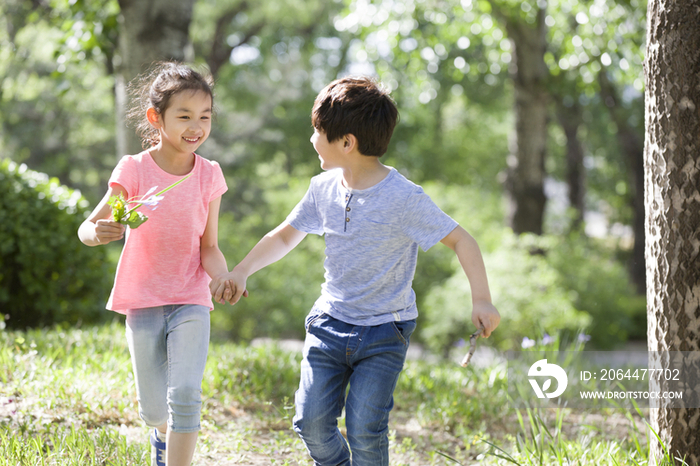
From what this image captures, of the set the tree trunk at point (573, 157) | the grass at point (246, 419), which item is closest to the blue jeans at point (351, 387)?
the grass at point (246, 419)

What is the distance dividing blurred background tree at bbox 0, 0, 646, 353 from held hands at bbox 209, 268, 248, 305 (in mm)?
1268

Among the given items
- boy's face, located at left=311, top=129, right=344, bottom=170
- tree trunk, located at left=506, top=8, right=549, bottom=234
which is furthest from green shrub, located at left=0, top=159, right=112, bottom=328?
tree trunk, located at left=506, top=8, right=549, bottom=234

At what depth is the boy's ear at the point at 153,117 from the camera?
247 cm

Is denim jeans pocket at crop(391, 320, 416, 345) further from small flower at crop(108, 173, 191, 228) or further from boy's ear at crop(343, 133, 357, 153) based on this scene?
small flower at crop(108, 173, 191, 228)

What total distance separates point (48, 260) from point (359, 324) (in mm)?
4285

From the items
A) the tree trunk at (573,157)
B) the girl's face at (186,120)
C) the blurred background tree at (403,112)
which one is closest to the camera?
the girl's face at (186,120)

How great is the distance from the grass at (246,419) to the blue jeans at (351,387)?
66cm

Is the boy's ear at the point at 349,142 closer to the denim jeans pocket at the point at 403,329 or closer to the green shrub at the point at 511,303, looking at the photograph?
the denim jeans pocket at the point at 403,329

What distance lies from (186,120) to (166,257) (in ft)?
1.83

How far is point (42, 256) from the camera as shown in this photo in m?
5.49

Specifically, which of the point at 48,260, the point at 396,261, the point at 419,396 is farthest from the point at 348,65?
the point at 396,261

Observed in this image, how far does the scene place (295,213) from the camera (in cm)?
254

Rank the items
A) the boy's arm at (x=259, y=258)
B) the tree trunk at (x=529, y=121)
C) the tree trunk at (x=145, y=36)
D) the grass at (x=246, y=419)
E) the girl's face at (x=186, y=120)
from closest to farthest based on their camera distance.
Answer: the boy's arm at (x=259, y=258)
the girl's face at (x=186, y=120)
the grass at (x=246, y=419)
the tree trunk at (x=145, y=36)
the tree trunk at (x=529, y=121)

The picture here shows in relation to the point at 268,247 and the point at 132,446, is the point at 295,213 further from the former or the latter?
the point at 132,446
